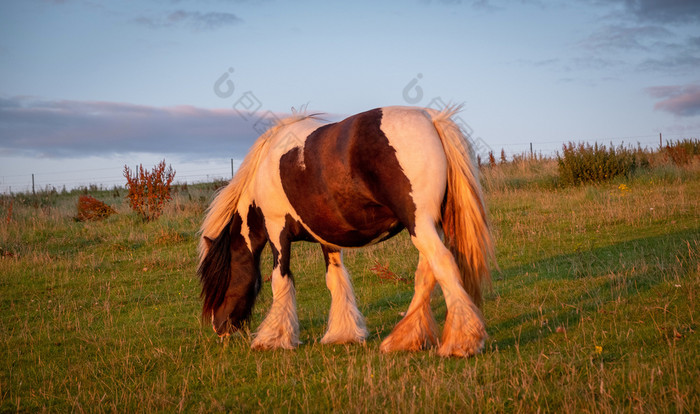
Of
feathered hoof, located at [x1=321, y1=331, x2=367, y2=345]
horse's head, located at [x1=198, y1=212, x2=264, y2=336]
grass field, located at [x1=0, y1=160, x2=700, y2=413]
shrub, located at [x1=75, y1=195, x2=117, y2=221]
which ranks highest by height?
shrub, located at [x1=75, y1=195, x2=117, y2=221]

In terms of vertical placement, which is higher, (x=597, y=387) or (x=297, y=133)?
(x=297, y=133)

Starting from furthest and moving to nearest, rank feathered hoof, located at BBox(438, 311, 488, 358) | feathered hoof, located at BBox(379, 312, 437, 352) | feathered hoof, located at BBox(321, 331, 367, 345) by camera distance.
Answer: feathered hoof, located at BBox(321, 331, 367, 345) < feathered hoof, located at BBox(379, 312, 437, 352) < feathered hoof, located at BBox(438, 311, 488, 358)

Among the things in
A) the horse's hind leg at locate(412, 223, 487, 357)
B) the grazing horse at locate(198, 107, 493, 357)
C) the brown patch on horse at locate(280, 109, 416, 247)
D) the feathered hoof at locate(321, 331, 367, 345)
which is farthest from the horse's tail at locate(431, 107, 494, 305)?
the feathered hoof at locate(321, 331, 367, 345)

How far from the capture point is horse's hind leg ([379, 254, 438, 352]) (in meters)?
4.73

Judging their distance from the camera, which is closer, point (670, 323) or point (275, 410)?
point (275, 410)

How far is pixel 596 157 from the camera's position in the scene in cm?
1700

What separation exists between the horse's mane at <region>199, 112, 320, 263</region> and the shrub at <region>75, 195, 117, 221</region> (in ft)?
36.5

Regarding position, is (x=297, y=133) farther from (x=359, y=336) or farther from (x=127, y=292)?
(x=127, y=292)

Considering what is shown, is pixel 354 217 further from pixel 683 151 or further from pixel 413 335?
pixel 683 151

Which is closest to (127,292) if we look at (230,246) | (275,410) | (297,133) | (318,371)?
(230,246)

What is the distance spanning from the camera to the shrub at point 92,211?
15.8 meters

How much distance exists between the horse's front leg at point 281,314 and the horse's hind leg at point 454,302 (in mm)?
1650

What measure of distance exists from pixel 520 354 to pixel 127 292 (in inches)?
240

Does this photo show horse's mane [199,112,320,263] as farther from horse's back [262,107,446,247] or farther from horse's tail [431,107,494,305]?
horse's tail [431,107,494,305]
